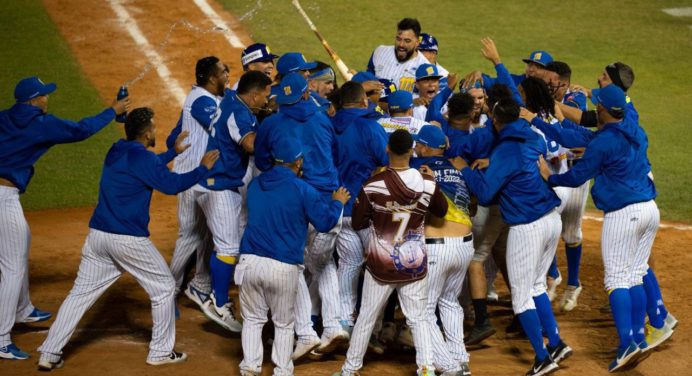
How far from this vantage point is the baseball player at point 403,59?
1075 centimetres

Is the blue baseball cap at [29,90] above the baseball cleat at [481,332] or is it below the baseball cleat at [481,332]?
above

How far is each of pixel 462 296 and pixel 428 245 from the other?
57.0 inches

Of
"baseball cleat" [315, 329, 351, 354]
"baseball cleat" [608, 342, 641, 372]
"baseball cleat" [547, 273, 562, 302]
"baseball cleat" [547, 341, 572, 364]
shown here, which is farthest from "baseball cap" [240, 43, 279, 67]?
"baseball cleat" [608, 342, 641, 372]

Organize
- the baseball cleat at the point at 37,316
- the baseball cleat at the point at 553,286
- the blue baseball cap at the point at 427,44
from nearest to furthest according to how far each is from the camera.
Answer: the baseball cleat at the point at 37,316, the baseball cleat at the point at 553,286, the blue baseball cap at the point at 427,44

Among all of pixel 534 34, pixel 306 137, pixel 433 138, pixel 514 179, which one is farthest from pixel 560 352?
pixel 534 34

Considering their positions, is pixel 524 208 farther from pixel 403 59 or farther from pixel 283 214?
pixel 403 59

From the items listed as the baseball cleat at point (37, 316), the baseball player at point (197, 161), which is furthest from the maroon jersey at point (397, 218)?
the baseball cleat at point (37, 316)

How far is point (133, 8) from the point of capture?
60.1ft

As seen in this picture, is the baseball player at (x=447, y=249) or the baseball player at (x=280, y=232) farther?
the baseball player at (x=447, y=249)

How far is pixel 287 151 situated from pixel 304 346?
1.65 m

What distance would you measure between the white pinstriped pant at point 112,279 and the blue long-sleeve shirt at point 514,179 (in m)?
2.49

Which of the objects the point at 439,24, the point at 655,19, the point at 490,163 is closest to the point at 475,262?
the point at 490,163

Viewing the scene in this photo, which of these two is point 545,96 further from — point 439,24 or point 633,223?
point 439,24

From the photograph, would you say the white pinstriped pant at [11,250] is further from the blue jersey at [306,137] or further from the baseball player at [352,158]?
the baseball player at [352,158]
